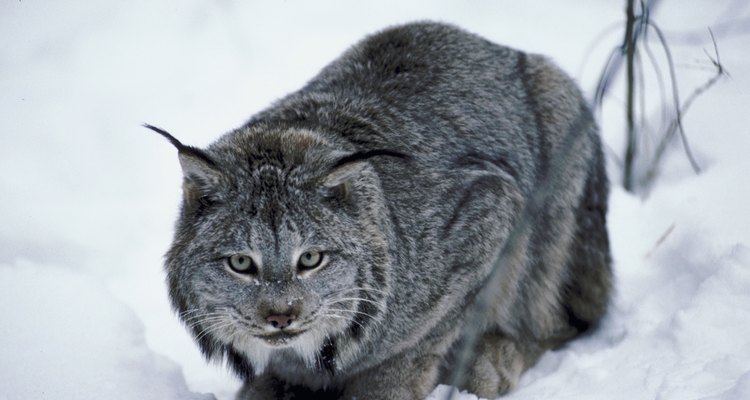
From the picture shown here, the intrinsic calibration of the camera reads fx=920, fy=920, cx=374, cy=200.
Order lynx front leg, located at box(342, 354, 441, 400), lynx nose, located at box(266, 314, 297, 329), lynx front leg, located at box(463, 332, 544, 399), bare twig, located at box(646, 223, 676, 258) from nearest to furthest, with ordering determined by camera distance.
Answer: lynx nose, located at box(266, 314, 297, 329) < lynx front leg, located at box(342, 354, 441, 400) < lynx front leg, located at box(463, 332, 544, 399) < bare twig, located at box(646, 223, 676, 258)

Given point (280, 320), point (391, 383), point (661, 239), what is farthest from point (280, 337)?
point (661, 239)

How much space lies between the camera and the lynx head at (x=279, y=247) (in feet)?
11.6

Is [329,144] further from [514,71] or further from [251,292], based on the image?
[514,71]

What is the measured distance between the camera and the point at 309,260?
360 cm

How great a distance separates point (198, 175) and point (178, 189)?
2.49m

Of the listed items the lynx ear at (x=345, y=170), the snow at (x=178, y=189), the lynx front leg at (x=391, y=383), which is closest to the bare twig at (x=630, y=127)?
the snow at (x=178, y=189)

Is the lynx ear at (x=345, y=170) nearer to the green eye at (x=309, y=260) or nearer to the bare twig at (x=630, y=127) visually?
the green eye at (x=309, y=260)

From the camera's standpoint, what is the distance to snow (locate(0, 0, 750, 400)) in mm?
4281

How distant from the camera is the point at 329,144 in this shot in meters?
4.00

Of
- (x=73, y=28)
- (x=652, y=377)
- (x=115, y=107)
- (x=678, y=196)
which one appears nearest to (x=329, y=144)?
(x=652, y=377)

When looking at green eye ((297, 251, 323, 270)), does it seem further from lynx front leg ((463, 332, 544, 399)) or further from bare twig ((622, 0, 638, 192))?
bare twig ((622, 0, 638, 192))

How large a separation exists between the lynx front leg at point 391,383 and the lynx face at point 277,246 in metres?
0.38

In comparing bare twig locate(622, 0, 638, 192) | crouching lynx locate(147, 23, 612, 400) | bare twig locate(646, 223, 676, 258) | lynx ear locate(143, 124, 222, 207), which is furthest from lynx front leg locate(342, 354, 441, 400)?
bare twig locate(622, 0, 638, 192)

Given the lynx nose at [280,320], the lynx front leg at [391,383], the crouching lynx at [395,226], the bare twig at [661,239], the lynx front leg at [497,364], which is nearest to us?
the lynx nose at [280,320]
